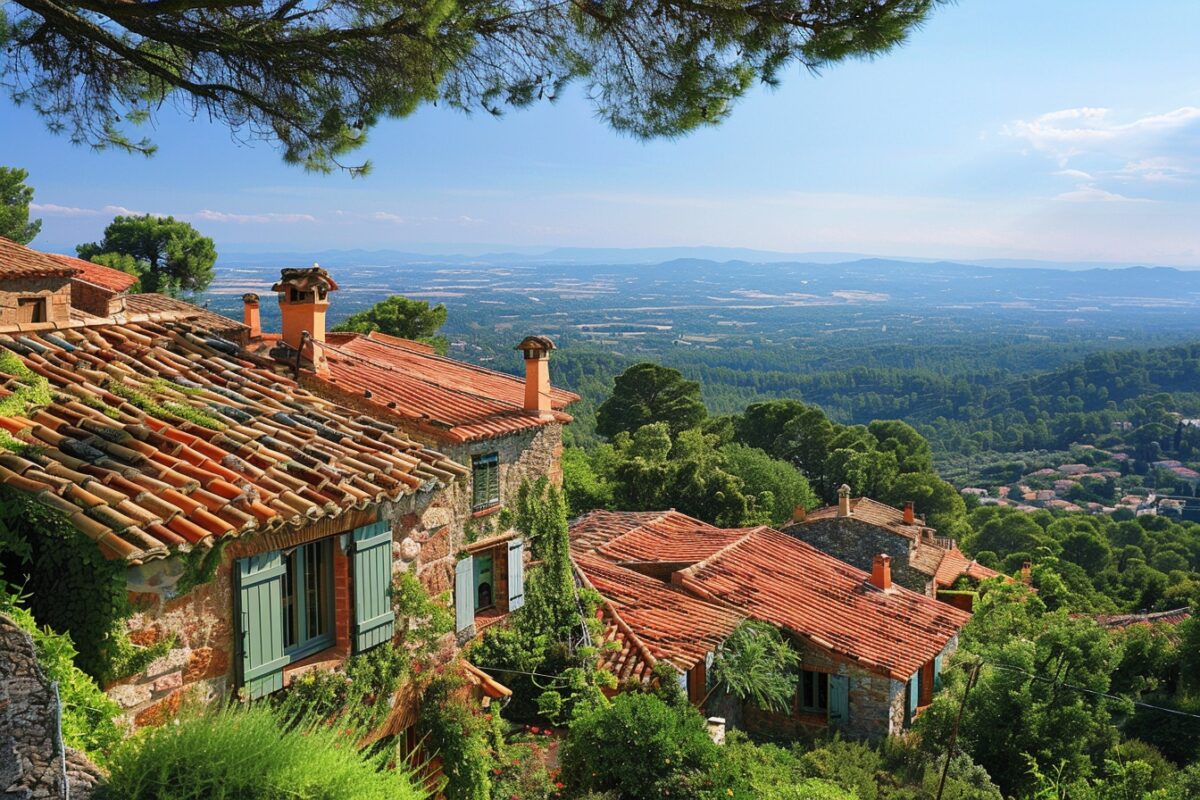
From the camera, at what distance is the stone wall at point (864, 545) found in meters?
29.5

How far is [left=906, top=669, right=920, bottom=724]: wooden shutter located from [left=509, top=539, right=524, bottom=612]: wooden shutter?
9.02m

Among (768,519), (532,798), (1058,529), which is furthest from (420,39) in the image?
(1058,529)

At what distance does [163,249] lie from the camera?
116 ft

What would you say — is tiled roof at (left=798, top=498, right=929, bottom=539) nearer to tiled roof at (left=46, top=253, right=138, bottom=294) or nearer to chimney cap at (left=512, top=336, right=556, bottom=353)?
chimney cap at (left=512, top=336, right=556, bottom=353)

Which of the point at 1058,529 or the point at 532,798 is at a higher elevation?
the point at 532,798

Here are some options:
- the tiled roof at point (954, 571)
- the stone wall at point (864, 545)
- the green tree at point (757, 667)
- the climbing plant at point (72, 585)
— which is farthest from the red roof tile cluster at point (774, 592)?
the tiled roof at point (954, 571)

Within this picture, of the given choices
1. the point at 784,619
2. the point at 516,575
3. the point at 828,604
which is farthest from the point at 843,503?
the point at 516,575

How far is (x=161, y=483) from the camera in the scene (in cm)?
627

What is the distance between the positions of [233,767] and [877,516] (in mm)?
32324

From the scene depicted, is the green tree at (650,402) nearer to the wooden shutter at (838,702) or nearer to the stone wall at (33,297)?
the wooden shutter at (838,702)

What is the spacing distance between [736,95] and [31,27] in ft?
20.6

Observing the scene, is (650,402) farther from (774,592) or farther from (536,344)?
(536,344)

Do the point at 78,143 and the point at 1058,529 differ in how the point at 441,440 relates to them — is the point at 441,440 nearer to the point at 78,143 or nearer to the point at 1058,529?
the point at 78,143

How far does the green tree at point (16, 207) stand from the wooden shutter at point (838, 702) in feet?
90.5
